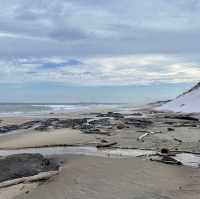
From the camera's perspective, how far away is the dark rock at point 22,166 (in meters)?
8.78

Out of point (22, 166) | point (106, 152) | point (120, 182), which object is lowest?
point (120, 182)

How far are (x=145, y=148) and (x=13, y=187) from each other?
272 inches

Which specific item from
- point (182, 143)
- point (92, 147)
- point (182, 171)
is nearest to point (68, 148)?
point (92, 147)

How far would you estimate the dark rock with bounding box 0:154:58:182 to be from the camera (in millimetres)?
8781

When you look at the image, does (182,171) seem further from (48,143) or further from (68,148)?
(48,143)

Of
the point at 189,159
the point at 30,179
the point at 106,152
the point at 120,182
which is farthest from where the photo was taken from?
the point at 106,152

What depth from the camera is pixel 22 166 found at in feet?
30.3

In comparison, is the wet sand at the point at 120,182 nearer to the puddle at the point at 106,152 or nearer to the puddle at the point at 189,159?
the puddle at the point at 189,159

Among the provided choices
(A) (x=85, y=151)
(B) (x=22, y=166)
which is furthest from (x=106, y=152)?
(B) (x=22, y=166)

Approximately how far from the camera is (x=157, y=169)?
9594mm

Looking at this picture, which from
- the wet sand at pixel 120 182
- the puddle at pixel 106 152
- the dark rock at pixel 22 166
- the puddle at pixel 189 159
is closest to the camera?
the wet sand at pixel 120 182

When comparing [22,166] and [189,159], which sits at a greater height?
[22,166]

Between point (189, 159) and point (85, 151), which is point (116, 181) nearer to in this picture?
point (189, 159)

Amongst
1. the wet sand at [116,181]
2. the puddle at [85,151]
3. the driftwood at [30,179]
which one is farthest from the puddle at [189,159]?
the driftwood at [30,179]
